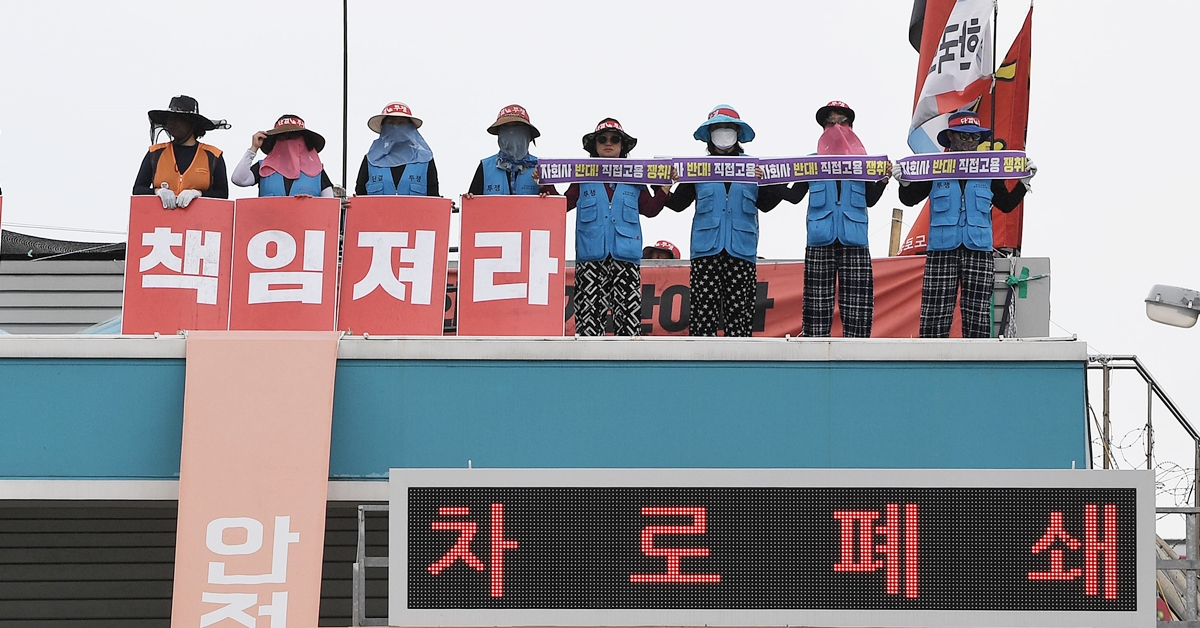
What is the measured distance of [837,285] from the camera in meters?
9.73

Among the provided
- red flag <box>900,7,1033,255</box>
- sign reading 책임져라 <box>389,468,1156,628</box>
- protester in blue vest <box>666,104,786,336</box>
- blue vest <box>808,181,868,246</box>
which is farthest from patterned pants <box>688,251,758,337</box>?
red flag <box>900,7,1033,255</box>

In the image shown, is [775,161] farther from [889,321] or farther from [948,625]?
[948,625]

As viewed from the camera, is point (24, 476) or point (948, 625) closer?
point (948, 625)

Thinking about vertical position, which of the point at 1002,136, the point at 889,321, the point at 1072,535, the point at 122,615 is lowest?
the point at 122,615

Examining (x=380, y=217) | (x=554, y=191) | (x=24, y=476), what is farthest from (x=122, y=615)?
(x=554, y=191)

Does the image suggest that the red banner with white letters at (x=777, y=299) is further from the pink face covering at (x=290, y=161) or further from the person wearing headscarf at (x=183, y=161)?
the person wearing headscarf at (x=183, y=161)

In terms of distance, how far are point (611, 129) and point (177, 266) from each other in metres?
3.17

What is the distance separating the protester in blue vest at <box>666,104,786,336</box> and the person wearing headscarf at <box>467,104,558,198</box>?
1.10 m

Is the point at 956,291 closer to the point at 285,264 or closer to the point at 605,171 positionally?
the point at 605,171

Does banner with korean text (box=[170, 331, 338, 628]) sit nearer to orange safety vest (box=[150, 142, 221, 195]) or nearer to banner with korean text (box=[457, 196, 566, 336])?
banner with korean text (box=[457, 196, 566, 336])

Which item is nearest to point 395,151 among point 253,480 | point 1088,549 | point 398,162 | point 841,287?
point 398,162

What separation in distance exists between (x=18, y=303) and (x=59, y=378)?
16.1ft

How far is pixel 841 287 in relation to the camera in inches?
377

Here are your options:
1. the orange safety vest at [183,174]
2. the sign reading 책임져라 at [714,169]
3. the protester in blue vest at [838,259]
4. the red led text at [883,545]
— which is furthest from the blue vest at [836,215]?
the orange safety vest at [183,174]
